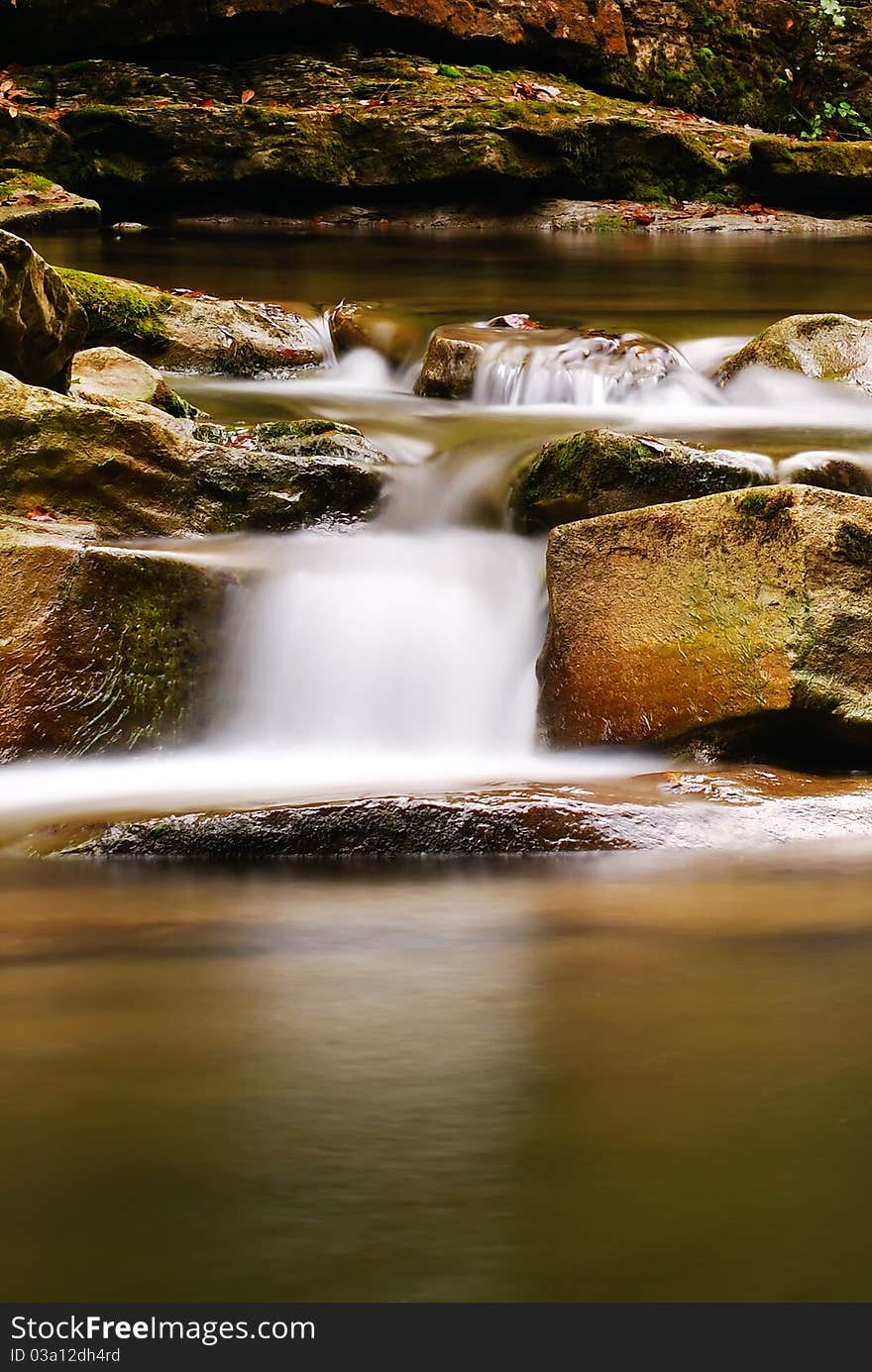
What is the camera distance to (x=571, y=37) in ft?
59.6

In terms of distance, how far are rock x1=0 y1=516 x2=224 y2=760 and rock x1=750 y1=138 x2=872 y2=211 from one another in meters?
14.6

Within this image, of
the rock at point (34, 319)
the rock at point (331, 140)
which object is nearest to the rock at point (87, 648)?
the rock at point (34, 319)

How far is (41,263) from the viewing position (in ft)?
19.3

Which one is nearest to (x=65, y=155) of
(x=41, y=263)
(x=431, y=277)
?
(x=431, y=277)

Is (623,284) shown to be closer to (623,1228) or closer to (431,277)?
(431,277)

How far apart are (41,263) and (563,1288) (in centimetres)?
512

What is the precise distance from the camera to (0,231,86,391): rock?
18.5ft

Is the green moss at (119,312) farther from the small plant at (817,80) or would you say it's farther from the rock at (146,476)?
the small plant at (817,80)

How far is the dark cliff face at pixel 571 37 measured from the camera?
17.0 m

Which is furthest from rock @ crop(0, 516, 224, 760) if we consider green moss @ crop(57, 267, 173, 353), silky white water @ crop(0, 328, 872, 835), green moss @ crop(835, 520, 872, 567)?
green moss @ crop(57, 267, 173, 353)

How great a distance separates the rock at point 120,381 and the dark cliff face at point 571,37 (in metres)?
12.0

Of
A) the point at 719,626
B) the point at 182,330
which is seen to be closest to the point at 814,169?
the point at 182,330

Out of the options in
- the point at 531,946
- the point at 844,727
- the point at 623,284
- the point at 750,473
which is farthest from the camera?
the point at 623,284

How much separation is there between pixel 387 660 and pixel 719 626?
4.14 ft
